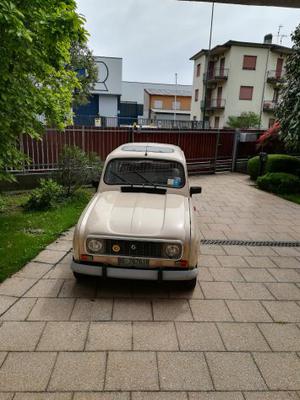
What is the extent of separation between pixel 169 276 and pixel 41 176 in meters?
→ 7.29

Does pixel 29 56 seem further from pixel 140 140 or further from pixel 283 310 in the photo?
pixel 140 140

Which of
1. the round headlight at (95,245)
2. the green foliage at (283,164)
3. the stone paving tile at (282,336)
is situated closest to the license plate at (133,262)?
the round headlight at (95,245)

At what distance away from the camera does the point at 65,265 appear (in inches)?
181

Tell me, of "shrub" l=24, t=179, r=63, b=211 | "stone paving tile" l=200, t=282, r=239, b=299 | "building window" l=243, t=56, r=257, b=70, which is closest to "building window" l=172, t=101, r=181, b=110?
"building window" l=243, t=56, r=257, b=70

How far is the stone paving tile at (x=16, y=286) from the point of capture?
385 centimetres

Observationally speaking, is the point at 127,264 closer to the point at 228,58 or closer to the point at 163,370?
the point at 163,370

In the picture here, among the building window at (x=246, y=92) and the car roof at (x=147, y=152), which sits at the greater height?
the building window at (x=246, y=92)

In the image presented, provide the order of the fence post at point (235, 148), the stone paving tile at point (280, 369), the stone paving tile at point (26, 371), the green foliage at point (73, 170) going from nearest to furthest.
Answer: the stone paving tile at point (26, 371) < the stone paving tile at point (280, 369) < the green foliage at point (73, 170) < the fence post at point (235, 148)

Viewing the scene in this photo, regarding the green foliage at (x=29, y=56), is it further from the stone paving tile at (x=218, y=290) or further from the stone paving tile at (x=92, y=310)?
the stone paving tile at (x=218, y=290)

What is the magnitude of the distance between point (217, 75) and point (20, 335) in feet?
131

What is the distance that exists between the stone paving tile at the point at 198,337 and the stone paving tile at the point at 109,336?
20.6 inches

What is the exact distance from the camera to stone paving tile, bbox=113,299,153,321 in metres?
3.44

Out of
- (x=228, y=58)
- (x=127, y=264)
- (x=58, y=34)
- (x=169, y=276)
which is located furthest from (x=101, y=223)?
(x=228, y=58)

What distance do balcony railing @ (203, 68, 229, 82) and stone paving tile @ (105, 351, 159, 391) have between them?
38174 mm
